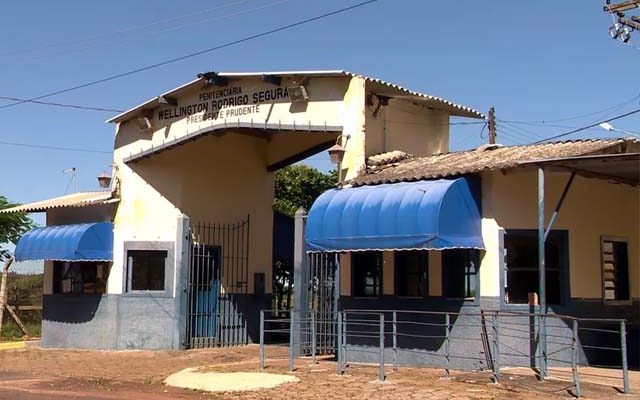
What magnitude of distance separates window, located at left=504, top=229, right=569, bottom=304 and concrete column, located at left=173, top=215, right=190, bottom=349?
9.14 metres

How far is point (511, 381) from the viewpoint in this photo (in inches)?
478

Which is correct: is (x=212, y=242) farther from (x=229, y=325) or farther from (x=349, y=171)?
(x=349, y=171)

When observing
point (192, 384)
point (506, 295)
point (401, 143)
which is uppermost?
point (401, 143)

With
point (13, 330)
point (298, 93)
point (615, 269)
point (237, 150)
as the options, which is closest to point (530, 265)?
point (615, 269)

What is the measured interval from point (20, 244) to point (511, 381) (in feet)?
49.2

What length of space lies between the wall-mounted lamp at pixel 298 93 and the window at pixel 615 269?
6792 mm

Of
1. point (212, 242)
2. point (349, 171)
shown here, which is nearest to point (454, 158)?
point (349, 171)

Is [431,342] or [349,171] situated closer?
[431,342]

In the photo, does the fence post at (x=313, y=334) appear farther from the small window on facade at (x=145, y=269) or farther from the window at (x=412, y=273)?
the small window on facade at (x=145, y=269)

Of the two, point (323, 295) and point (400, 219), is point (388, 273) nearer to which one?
point (400, 219)

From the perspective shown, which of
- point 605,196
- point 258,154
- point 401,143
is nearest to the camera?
point 605,196

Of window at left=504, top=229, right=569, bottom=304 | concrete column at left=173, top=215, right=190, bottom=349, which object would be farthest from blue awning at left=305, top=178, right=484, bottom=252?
concrete column at left=173, top=215, right=190, bottom=349

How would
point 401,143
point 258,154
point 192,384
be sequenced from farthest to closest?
point 258,154 < point 401,143 < point 192,384

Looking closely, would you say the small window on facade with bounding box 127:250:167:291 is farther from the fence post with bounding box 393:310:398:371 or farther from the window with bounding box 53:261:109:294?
the fence post with bounding box 393:310:398:371
